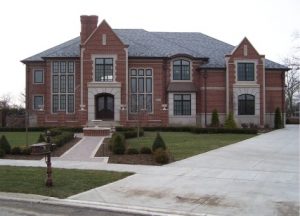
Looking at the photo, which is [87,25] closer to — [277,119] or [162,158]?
[277,119]

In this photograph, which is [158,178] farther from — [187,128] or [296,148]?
[187,128]

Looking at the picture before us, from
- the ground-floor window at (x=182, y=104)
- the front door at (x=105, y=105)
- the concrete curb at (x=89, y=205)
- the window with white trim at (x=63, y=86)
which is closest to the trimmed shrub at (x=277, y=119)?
the ground-floor window at (x=182, y=104)

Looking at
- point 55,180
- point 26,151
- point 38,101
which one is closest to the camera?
point 55,180

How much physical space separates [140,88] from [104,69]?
4060 mm

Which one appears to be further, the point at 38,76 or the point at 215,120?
the point at 38,76

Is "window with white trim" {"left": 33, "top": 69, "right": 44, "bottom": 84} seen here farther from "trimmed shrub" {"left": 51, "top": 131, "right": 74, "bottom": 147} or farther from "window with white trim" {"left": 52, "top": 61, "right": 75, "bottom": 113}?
"trimmed shrub" {"left": 51, "top": 131, "right": 74, "bottom": 147}

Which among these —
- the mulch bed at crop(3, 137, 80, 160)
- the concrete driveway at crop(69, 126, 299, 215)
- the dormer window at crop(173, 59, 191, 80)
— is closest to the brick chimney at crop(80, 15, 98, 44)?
the dormer window at crop(173, 59, 191, 80)

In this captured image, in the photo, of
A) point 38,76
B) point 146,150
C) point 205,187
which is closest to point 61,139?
point 146,150

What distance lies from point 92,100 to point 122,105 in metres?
2.84

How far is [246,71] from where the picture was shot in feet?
141

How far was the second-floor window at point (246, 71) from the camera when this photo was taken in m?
43.0

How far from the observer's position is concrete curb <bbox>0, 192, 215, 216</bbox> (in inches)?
372

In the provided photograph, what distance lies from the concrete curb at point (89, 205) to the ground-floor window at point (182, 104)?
105 feet

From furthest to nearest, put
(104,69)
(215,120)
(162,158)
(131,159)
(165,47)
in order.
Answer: (165,47) < (104,69) < (215,120) < (131,159) < (162,158)
